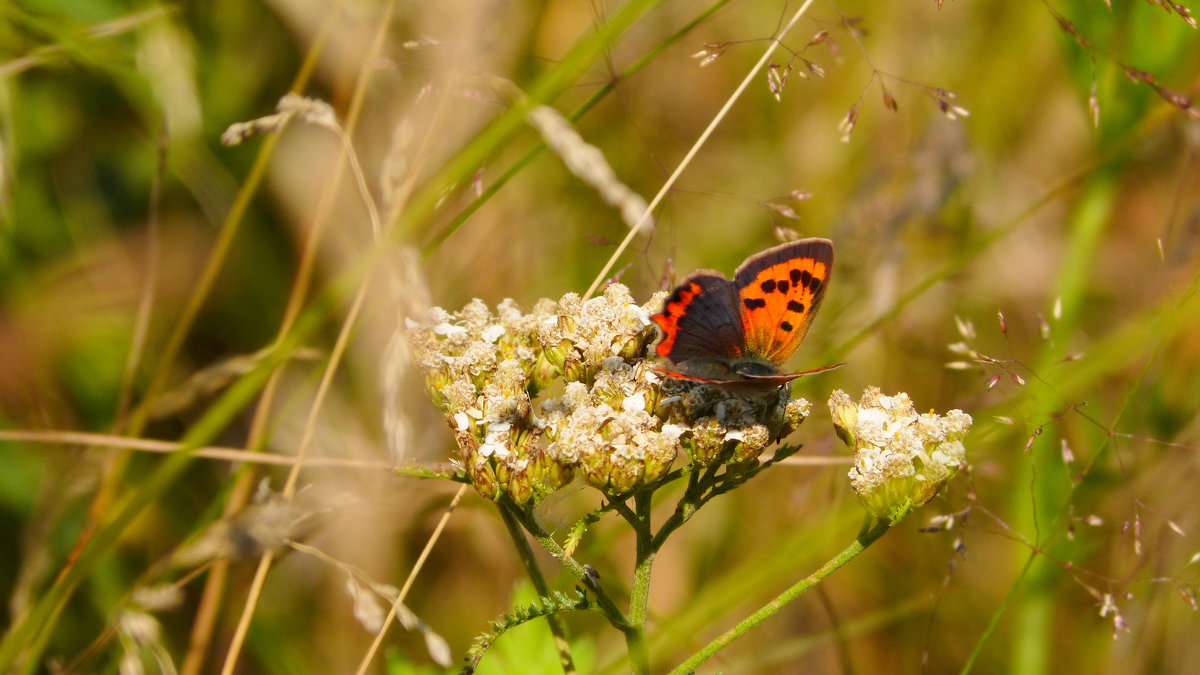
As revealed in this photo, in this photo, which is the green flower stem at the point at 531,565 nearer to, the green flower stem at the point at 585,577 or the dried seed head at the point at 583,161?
the green flower stem at the point at 585,577

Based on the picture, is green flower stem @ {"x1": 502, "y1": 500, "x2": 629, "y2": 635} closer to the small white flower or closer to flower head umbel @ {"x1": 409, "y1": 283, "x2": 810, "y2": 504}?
flower head umbel @ {"x1": 409, "y1": 283, "x2": 810, "y2": 504}

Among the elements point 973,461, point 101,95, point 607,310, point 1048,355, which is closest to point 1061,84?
point 1048,355

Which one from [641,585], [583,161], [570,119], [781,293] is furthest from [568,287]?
[641,585]

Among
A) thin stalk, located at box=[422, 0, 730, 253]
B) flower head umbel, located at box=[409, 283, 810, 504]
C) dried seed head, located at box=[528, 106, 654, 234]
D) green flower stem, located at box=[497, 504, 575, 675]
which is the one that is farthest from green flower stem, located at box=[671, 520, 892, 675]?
thin stalk, located at box=[422, 0, 730, 253]

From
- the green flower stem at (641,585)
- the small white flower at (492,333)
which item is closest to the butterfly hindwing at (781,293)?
the green flower stem at (641,585)

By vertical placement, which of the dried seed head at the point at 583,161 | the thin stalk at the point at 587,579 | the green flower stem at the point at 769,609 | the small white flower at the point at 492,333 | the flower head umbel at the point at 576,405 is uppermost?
the dried seed head at the point at 583,161

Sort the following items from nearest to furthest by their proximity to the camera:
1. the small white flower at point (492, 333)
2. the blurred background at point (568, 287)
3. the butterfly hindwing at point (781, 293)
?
the butterfly hindwing at point (781, 293) → the small white flower at point (492, 333) → the blurred background at point (568, 287)

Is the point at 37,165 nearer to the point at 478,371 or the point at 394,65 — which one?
the point at 394,65
